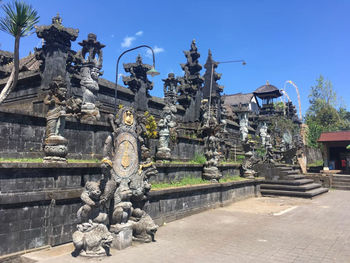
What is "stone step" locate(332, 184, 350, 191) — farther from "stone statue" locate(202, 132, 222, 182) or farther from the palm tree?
the palm tree

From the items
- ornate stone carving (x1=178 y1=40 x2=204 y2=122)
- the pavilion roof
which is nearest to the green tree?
the pavilion roof

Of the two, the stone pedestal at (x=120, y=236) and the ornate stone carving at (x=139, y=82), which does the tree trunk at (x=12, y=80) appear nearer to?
the stone pedestal at (x=120, y=236)

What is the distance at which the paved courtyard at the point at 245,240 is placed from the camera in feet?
19.5

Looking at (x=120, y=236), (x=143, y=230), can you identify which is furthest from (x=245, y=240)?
(x=120, y=236)

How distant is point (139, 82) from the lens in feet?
57.9

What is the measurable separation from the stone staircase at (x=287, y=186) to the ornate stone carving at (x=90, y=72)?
40.9 ft

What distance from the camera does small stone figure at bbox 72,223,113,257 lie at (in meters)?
5.68

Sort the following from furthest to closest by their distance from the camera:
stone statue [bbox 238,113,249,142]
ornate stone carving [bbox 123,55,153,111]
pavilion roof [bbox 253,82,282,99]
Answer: pavilion roof [bbox 253,82,282,99], stone statue [bbox 238,113,249,142], ornate stone carving [bbox 123,55,153,111]

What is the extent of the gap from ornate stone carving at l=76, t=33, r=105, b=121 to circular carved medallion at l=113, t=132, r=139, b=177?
3.77 meters

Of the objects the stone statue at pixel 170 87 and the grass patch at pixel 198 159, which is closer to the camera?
the grass patch at pixel 198 159

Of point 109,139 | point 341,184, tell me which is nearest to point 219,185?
point 109,139

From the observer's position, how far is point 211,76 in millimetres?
21891

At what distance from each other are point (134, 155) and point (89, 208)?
1861 millimetres

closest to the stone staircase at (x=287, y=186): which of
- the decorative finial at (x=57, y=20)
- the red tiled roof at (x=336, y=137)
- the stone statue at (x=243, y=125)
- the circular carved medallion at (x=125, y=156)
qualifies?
the stone statue at (x=243, y=125)
